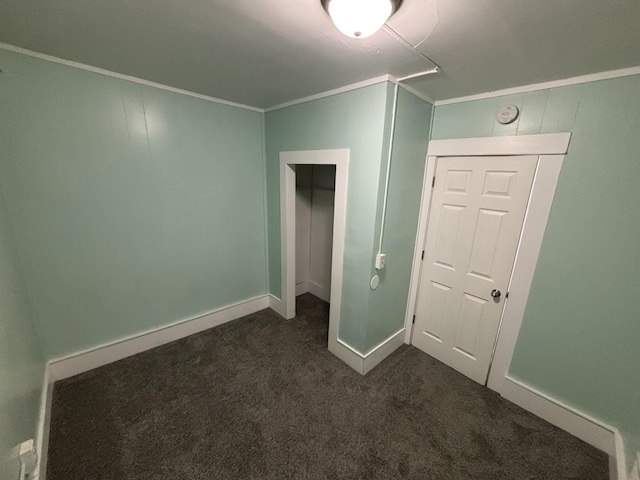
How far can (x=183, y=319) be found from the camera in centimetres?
246

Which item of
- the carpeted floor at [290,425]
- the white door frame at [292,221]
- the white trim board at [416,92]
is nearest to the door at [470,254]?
the carpeted floor at [290,425]

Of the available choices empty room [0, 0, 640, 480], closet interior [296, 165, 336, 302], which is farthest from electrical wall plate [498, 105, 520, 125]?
closet interior [296, 165, 336, 302]

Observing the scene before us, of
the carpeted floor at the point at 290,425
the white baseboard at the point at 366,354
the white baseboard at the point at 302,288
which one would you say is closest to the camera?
the carpeted floor at the point at 290,425

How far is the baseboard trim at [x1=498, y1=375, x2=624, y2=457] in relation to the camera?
1.53m

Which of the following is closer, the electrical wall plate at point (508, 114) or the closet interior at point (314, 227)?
the electrical wall plate at point (508, 114)

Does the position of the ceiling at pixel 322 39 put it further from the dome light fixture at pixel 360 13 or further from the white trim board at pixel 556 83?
the dome light fixture at pixel 360 13

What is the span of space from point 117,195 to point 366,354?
2446 millimetres

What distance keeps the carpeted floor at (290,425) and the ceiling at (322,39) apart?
2.29 m

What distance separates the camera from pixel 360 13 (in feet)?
2.73

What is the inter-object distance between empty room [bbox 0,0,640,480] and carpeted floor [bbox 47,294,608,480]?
15mm

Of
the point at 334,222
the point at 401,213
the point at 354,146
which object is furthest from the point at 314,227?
the point at 354,146

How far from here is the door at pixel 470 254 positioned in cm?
177

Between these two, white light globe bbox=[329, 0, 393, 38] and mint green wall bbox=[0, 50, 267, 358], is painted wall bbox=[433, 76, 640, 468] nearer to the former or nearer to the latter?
white light globe bbox=[329, 0, 393, 38]

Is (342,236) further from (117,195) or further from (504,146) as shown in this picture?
(117,195)
